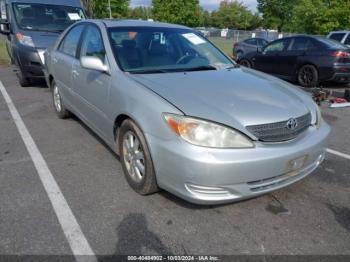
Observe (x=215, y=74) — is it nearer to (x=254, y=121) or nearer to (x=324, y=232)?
(x=254, y=121)

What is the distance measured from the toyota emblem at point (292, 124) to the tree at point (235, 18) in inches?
3061

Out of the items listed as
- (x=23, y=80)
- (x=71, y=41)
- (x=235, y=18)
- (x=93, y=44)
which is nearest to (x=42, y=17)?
(x=23, y=80)

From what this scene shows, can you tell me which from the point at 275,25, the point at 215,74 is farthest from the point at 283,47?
the point at 275,25

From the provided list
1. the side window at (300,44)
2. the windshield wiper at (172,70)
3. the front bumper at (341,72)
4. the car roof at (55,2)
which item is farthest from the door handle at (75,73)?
the side window at (300,44)

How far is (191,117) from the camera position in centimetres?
252

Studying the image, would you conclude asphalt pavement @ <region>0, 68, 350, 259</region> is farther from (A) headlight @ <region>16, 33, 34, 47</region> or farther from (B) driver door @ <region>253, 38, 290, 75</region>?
(B) driver door @ <region>253, 38, 290, 75</region>

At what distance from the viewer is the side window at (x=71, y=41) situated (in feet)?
14.8

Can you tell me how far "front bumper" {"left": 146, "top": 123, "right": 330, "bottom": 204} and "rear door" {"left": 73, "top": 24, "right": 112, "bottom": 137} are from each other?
3.32 ft

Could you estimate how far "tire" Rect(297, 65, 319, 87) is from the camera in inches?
352

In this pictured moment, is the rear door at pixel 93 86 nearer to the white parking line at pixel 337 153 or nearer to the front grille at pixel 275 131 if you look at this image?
the front grille at pixel 275 131

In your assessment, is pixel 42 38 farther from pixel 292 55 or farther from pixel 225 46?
pixel 225 46

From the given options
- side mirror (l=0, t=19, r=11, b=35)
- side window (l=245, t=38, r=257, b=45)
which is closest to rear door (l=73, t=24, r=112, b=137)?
side mirror (l=0, t=19, r=11, b=35)

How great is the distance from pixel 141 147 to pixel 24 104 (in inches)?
179

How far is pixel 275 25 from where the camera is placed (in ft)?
159
